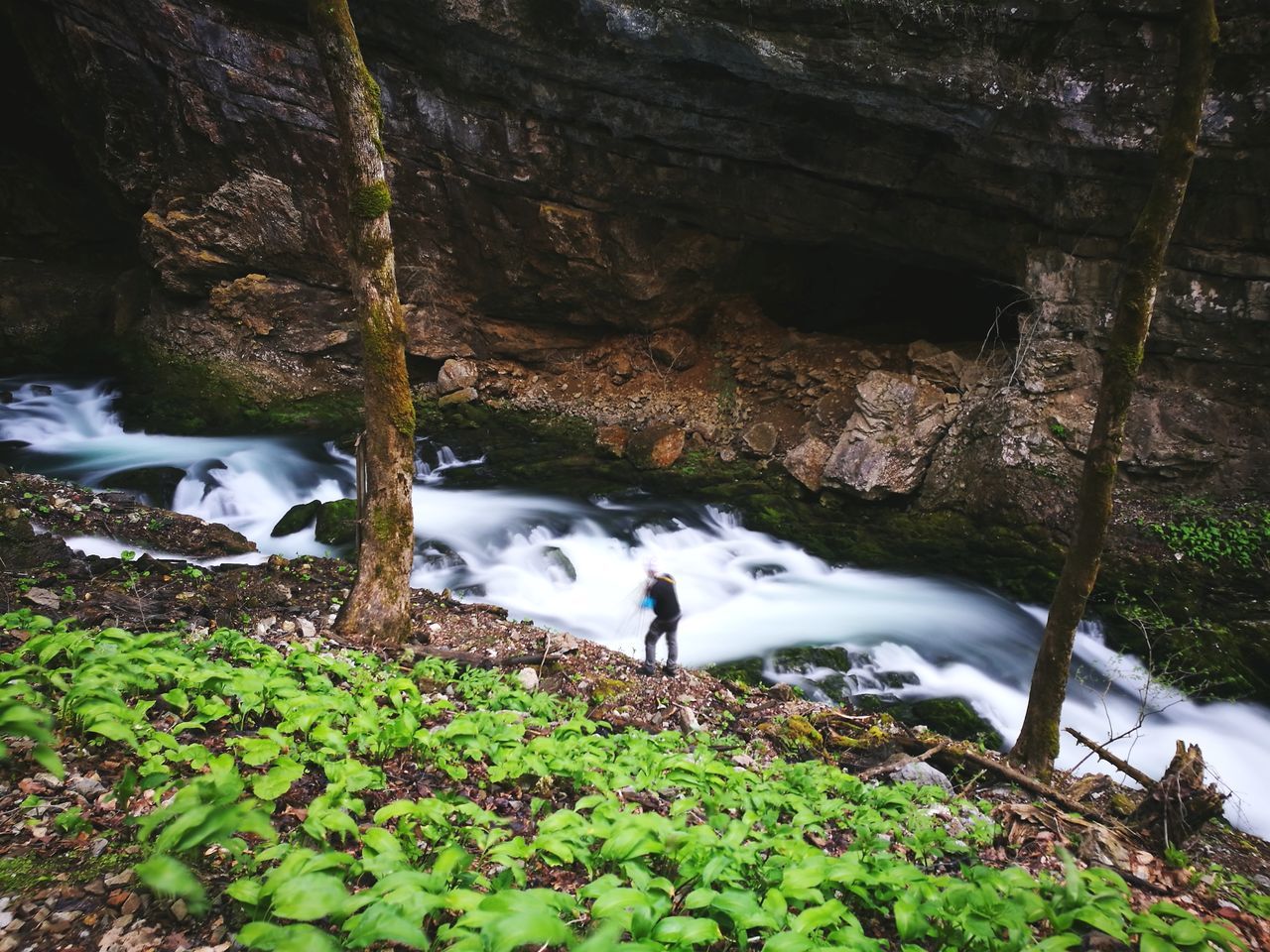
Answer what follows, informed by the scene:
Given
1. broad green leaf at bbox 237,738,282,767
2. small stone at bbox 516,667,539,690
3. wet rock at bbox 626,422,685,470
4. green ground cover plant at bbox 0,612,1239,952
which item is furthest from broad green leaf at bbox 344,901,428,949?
wet rock at bbox 626,422,685,470

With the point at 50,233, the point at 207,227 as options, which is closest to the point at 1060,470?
the point at 207,227

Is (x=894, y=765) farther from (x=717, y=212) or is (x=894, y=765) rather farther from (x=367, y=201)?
(x=717, y=212)

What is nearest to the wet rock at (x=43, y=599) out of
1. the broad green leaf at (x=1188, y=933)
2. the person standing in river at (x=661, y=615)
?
the person standing in river at (x=661, y=615)

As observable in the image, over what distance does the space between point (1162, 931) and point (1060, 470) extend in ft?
32.7

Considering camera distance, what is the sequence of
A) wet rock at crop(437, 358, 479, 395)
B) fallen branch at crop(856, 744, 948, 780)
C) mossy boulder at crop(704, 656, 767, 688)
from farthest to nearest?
1. wet rock at crop(437, 358, 479, 395)
2. mossy boulder at crop(704, 656, 767, 688)
3. fallen branch at crop(856, 744, 948, 780)

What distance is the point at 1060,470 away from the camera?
34.0ft

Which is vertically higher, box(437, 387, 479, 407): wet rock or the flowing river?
box(437, 387, 479, 407): wet rock

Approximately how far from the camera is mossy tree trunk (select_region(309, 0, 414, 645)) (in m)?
4.99

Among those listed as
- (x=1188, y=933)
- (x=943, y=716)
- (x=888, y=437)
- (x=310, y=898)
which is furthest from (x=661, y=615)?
(x=888, y=437)

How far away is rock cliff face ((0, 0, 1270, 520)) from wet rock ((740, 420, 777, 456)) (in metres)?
0.05

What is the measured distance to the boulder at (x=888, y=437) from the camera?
1152 centimetres

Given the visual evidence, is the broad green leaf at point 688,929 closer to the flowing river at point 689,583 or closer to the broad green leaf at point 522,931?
the broad green leaf at point 522,931

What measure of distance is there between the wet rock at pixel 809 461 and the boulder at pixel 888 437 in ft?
0.64

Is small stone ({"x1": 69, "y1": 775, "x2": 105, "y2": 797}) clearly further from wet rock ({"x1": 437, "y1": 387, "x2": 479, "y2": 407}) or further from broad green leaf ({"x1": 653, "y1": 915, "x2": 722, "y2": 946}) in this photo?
wet rock ({"x1": 437, "y1": 387, "x2": 479, "y2": 407})
